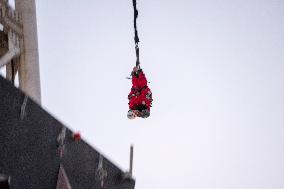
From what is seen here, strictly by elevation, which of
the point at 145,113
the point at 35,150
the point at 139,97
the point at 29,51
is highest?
the point at 29,51

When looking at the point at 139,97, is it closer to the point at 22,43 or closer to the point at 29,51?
the point at 29,51

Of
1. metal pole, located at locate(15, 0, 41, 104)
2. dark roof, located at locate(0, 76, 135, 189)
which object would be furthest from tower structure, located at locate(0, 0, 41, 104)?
dark roof, located at locate(0, 76, 135, 189)

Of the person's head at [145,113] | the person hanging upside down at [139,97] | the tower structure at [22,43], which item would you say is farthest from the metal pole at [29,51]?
the person's head at [145,113]

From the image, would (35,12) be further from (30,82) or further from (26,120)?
(26,120)

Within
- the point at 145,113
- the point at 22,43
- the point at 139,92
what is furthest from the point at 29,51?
the point at 145,113

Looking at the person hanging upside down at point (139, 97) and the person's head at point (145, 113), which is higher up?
the person hanging upside down at point (139, 97)

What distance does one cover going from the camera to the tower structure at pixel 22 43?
682 centimetres

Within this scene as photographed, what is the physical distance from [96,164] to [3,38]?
3385 mm

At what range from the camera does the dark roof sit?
459 cm

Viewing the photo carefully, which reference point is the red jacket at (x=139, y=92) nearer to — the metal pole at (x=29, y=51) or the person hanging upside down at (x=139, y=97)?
the person hanging upside down at (x=139, y=97)

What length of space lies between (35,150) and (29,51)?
10.1ft

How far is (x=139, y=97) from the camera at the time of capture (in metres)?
6.18

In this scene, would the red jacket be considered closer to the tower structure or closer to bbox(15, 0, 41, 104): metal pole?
the tower structure

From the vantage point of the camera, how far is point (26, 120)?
5.00 meters
